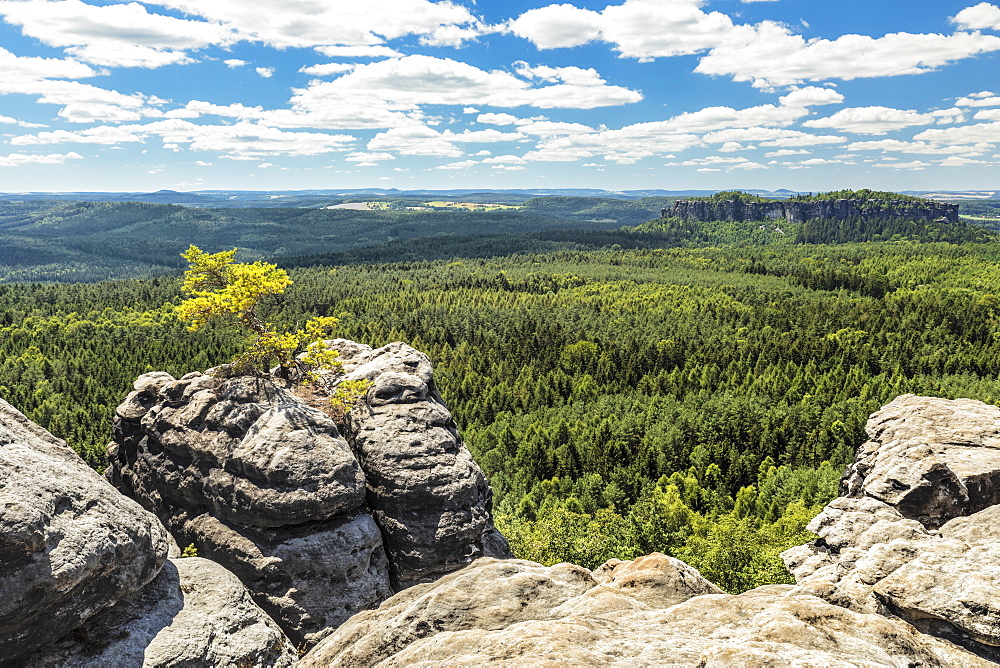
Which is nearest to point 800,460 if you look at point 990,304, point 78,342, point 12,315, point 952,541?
point 952,541

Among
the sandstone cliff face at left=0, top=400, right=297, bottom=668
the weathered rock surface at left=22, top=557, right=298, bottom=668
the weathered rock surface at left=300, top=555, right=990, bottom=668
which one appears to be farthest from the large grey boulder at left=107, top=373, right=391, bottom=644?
the weathered rock surface at left=300, top=555, right=990, bottom=668

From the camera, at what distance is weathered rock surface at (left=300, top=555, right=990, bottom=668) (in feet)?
49.4

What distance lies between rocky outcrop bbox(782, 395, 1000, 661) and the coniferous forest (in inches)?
678

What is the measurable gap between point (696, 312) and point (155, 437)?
183m

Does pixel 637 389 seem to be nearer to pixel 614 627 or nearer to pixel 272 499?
pixel 272 499

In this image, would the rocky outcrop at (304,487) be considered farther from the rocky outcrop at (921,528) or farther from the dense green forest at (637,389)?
the dense green forest at (637,389)

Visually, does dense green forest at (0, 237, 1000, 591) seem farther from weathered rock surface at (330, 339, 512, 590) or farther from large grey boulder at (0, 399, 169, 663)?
large grey boulder at (0, 399, 169, 663)

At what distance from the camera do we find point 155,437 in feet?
107

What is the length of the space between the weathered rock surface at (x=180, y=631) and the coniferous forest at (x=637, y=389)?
2909cm

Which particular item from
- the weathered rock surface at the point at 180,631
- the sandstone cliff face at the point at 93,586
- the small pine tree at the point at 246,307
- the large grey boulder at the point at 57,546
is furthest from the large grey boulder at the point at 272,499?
the large grey boulder at the point at 57,546

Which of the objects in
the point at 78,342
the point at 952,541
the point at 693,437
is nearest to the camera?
the point at 952,541

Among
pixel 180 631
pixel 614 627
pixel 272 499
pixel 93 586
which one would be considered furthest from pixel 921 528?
pixel 93 586

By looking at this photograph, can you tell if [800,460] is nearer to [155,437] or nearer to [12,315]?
[155,437]

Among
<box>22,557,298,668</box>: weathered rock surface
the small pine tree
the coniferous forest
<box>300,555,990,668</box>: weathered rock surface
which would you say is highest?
the small pine tree
